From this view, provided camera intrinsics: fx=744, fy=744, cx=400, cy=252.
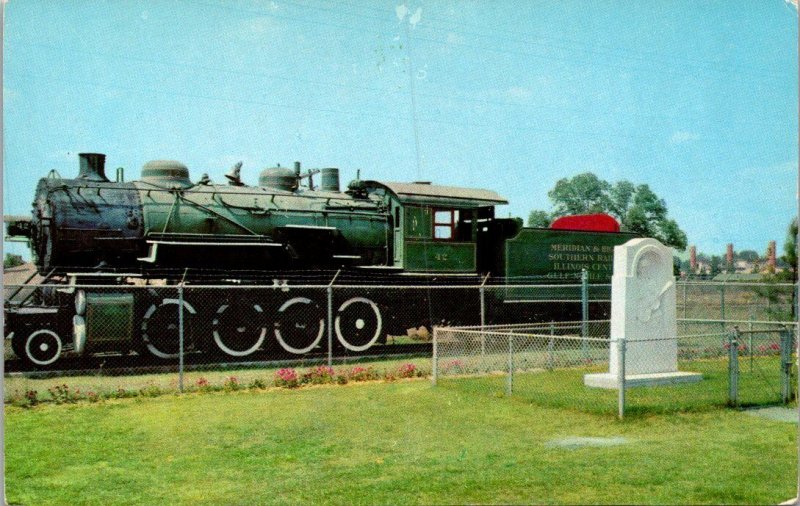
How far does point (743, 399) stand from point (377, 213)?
30.0ft

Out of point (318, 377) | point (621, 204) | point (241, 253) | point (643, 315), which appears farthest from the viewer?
point (621, 204)

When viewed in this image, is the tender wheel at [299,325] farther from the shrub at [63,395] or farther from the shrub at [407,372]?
the shrub at [63,395]

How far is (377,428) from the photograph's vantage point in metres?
7.80

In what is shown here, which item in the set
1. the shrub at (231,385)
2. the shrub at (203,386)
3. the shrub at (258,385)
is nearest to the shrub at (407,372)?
the shrub at (258,385)

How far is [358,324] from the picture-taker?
15.0 m

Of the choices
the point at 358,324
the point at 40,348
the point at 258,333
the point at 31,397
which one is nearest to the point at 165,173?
the point at 258,333

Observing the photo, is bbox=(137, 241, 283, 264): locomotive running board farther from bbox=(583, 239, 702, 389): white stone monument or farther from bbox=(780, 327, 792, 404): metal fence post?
bbox=(780, 327, 792, 404): metal fence post

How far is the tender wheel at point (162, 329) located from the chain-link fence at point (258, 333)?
20 mm

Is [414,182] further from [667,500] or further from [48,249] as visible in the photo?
[667,500]

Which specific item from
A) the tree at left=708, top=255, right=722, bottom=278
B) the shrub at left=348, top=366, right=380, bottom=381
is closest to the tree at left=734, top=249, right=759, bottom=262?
the tree at left=708, top=255, right=722, bottom=278

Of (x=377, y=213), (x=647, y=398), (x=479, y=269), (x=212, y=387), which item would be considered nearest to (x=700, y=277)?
(x=479, y=269)

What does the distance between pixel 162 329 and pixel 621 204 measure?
804 inches

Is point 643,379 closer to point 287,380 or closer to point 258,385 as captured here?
point 287,380

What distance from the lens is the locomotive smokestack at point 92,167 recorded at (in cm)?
1377
